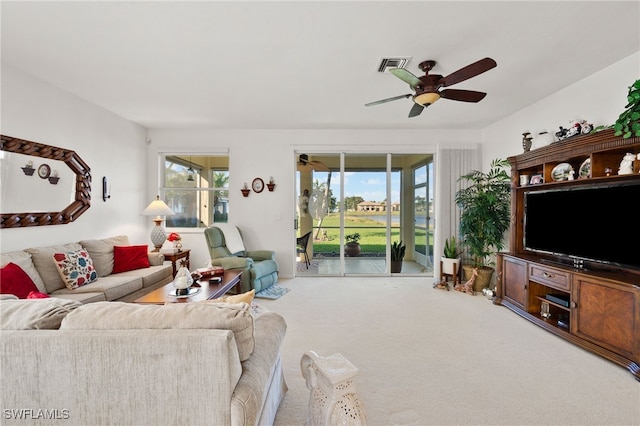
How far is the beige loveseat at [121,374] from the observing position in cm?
108

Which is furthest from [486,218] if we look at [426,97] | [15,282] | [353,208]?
[15,282]

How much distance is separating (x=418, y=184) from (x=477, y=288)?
6.88 ft

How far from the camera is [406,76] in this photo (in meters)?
2.30

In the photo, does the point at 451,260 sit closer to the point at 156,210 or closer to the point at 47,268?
the point at 156,210

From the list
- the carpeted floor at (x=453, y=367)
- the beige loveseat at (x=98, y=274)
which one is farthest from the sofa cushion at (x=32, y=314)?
the beige loveseat at (x=98, y=274)

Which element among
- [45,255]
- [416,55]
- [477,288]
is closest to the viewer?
[416,55]

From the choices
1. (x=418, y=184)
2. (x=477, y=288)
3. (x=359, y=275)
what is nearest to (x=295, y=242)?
(x=359, y=275)

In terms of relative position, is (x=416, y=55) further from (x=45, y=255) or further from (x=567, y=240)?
(x=45, y=255)

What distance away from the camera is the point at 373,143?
16.7 ft

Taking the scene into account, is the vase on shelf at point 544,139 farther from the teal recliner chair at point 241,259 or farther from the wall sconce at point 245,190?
the wall sconce at point 245,190

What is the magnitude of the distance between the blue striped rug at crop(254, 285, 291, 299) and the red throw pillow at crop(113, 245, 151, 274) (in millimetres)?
1538

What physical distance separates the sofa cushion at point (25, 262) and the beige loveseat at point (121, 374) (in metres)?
2.08

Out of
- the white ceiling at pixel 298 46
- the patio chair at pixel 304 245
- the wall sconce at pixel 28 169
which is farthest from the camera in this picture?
the patio chair at pixel 304 245

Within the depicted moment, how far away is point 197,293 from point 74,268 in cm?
133
